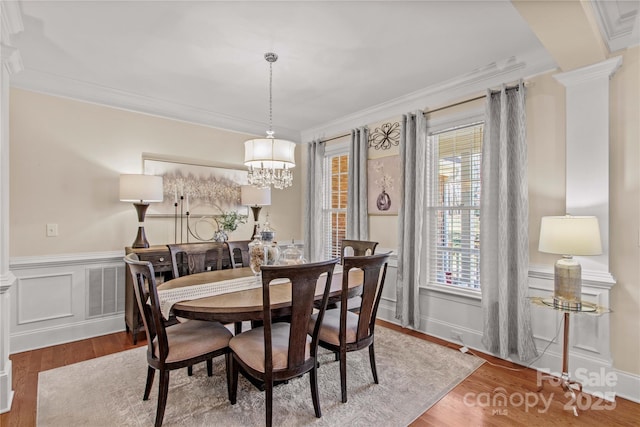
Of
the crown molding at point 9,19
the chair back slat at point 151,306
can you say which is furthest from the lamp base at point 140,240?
the crown molding at point 9,19

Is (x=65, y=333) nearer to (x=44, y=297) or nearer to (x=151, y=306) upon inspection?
(x=44, y=297)

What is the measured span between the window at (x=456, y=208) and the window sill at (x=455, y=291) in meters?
0.05

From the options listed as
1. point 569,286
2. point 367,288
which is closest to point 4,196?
point 367,288

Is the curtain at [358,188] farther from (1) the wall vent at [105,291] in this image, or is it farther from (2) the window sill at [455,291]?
(1) the wall vent at [105,291]

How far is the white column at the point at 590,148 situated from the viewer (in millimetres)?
2332

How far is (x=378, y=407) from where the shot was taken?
7.04 feet

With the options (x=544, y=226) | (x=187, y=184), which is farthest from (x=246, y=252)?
(x=544, y=226)

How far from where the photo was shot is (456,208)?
3295 mm

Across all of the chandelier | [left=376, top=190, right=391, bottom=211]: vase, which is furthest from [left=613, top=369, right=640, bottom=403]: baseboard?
the chandelier

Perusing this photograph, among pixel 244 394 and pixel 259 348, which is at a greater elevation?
pixel 259 348

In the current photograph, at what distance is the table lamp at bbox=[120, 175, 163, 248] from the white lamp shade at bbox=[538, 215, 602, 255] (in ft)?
11.8

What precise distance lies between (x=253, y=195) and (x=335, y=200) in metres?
1.22

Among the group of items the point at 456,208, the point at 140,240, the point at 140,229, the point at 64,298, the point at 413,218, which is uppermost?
the point at 456,208

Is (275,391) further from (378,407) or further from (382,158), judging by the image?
(382,158)
